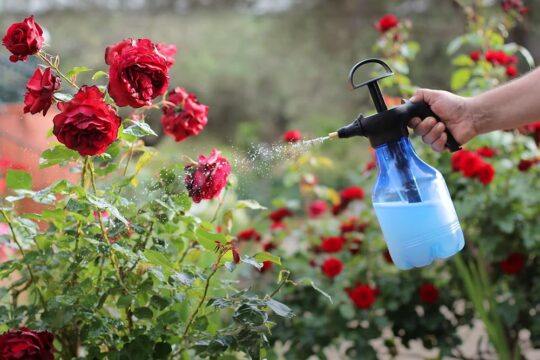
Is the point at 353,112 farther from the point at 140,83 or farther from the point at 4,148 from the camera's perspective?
the point at 140,83

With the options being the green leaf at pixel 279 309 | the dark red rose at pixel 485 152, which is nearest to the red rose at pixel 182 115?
the green leaf at pixel 279 309

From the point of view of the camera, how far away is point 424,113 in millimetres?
1186

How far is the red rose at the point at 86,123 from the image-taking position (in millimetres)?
944

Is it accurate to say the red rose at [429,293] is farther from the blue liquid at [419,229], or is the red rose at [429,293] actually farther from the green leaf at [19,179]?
the green leaf at [19,179]

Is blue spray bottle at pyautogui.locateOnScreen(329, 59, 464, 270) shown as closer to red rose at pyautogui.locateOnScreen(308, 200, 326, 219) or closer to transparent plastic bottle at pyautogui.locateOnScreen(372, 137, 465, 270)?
transparent plastic bottle at pyautogui.locateOnScreen(372, 137, 465, 270)

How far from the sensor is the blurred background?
6.97 metres

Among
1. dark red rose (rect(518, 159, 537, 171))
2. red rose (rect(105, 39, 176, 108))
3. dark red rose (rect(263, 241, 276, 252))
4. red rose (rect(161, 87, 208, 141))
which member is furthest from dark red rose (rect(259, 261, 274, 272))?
red rose (rect(105, 39, 176, 108))

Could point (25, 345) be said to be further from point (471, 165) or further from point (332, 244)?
point (471, 165)

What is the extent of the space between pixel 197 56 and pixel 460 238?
284 inches

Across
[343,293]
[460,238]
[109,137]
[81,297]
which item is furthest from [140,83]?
[343,293]

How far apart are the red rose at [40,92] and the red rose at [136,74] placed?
0.27 ft

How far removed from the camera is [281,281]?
3.67 feet

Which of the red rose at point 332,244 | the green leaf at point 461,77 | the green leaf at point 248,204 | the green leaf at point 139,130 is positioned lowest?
the green leaf at point 248,204

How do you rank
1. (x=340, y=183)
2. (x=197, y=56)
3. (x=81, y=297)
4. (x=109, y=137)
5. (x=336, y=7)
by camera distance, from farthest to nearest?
(x=197, y=56), (x=336, y=7), (x=340, y=183), (x=81, y=297), (x=109, y=137)
